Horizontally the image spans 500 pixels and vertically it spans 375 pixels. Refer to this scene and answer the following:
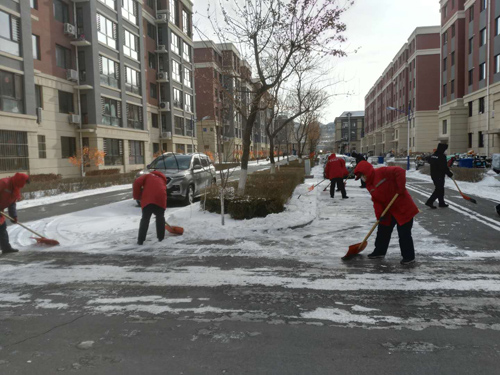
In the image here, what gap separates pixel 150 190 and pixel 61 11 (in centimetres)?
2526

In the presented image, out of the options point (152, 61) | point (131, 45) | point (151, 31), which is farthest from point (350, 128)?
point (131, 45)

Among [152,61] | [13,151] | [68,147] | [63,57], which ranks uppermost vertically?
[152,61]

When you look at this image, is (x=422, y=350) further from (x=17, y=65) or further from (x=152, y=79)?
(x=152, y=79)

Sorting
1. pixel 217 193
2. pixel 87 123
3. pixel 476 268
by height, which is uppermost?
pixel 87 123

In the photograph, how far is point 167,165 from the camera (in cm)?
1292

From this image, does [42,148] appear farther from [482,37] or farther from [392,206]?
[482,37]

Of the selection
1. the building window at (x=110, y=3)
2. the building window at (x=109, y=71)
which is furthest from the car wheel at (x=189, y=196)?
the building window at (x=110, y=3)

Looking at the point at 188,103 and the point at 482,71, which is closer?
the point at 482,71

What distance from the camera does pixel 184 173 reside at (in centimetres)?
1231

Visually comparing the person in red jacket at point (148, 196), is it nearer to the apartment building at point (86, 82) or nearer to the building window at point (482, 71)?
the apartment building at point (86, 82)

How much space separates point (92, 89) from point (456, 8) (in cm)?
3804

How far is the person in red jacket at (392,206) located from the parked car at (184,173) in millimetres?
6574

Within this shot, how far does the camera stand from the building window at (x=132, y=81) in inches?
1282

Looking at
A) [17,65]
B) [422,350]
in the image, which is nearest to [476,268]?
[422,350]
